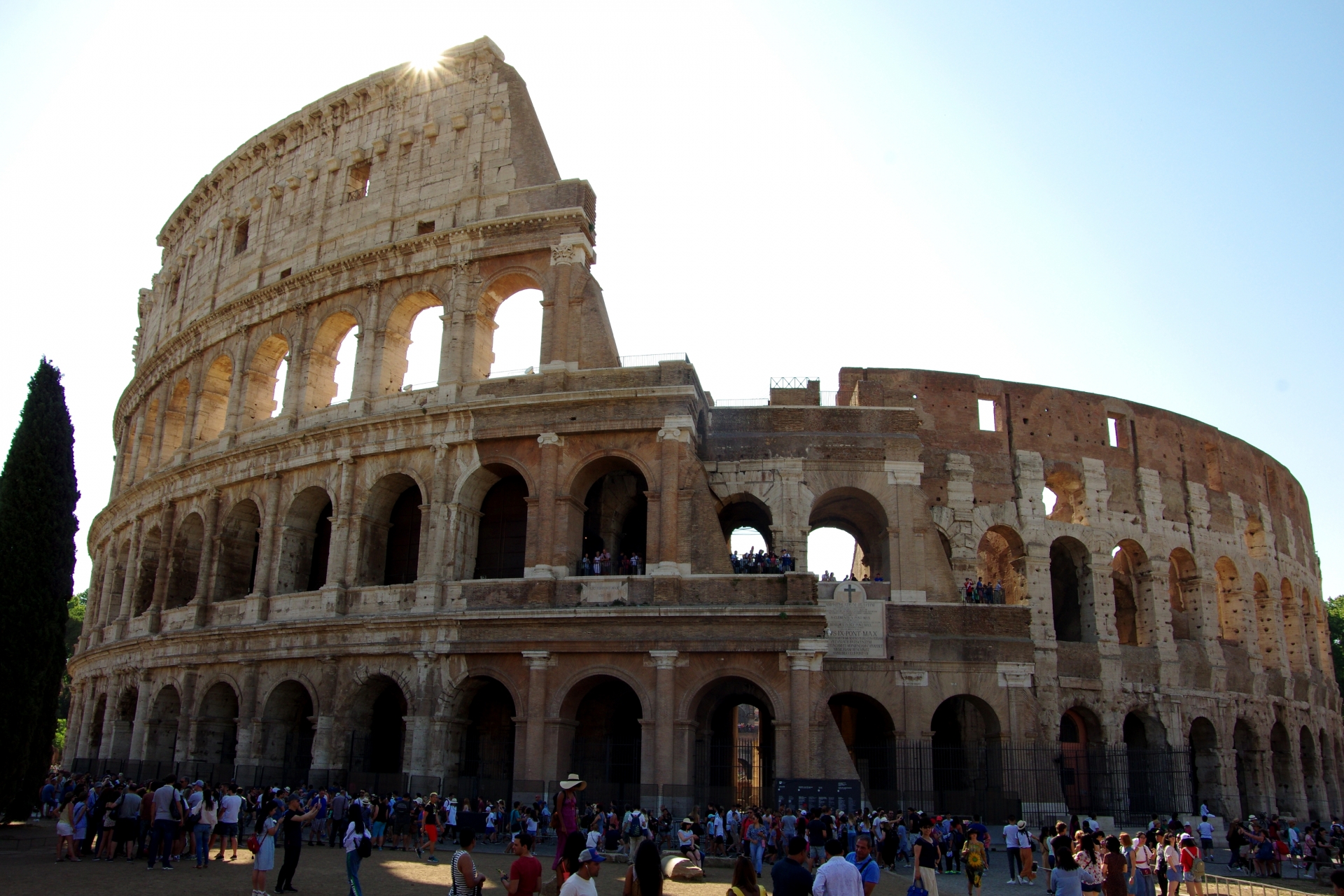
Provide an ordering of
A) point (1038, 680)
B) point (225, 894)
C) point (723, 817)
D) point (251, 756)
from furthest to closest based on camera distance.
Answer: point (1038, 680) → point (251, 756) → point (723, 817) → point (225, 894)

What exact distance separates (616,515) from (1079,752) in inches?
536

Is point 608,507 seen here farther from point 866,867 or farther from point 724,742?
point 866,867

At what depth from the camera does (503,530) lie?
23.2 metres

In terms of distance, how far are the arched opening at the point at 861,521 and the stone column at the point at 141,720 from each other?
17067mm

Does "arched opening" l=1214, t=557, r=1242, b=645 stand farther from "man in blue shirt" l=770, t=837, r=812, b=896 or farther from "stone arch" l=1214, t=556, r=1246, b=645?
"man in blue shirt" l=770, t=837, r=812, b=896

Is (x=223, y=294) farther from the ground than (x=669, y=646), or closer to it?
farther from the ground

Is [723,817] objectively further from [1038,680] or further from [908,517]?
[1038,680]

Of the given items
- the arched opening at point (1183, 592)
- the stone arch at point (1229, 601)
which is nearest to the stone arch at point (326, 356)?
the arched opening at point (1183, 592)

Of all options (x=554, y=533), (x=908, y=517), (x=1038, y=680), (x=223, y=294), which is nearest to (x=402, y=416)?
(x=554, y=533)

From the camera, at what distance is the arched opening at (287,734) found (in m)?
22.5

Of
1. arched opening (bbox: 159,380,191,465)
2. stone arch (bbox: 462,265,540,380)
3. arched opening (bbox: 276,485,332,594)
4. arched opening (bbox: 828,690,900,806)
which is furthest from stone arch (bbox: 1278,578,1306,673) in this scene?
arched opening (bbox: 159,380,191,465)

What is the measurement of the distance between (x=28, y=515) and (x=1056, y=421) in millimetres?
23562

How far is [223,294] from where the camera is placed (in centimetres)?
2830

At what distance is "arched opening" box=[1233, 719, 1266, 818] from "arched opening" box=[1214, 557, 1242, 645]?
101 inches
